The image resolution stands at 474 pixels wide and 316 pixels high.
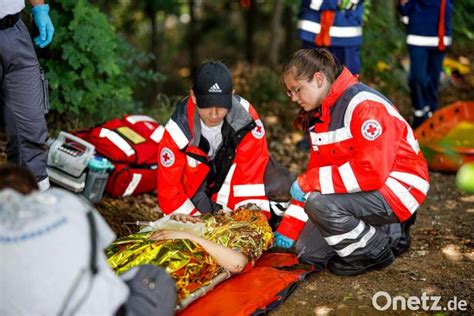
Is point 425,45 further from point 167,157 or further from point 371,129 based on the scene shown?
point 167,157

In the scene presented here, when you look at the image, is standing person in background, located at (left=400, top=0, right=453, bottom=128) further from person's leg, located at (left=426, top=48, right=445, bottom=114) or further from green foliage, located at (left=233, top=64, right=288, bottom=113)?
green foliage, located at (left=233, top=64, right=288, bottom=113)

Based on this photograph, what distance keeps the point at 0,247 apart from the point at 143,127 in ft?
9.89

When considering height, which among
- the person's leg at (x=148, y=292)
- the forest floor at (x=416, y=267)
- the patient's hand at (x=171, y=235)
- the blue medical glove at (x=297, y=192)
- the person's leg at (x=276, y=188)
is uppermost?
the person's leg at (x=148, y=292)

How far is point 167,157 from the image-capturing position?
397 cm

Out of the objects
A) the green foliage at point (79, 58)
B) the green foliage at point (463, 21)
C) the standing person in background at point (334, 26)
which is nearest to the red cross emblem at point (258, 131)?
the green foliage at point (79, 58)

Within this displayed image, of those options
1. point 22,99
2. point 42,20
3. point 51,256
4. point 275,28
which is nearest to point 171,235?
point 22,99

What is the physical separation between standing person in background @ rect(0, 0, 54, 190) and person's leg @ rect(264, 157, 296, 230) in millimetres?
1391

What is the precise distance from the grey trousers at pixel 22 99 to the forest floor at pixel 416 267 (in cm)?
80

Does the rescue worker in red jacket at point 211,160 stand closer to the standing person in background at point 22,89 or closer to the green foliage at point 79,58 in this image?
the standing person in background at point 22,89

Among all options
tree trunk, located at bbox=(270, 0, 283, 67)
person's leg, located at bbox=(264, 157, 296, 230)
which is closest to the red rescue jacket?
person's leg, located at bbox=(264, 157, 296, 230)

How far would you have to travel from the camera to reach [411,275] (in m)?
3.67

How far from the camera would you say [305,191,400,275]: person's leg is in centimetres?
354

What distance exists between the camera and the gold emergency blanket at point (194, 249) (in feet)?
10.8

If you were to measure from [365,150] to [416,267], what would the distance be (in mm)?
827
